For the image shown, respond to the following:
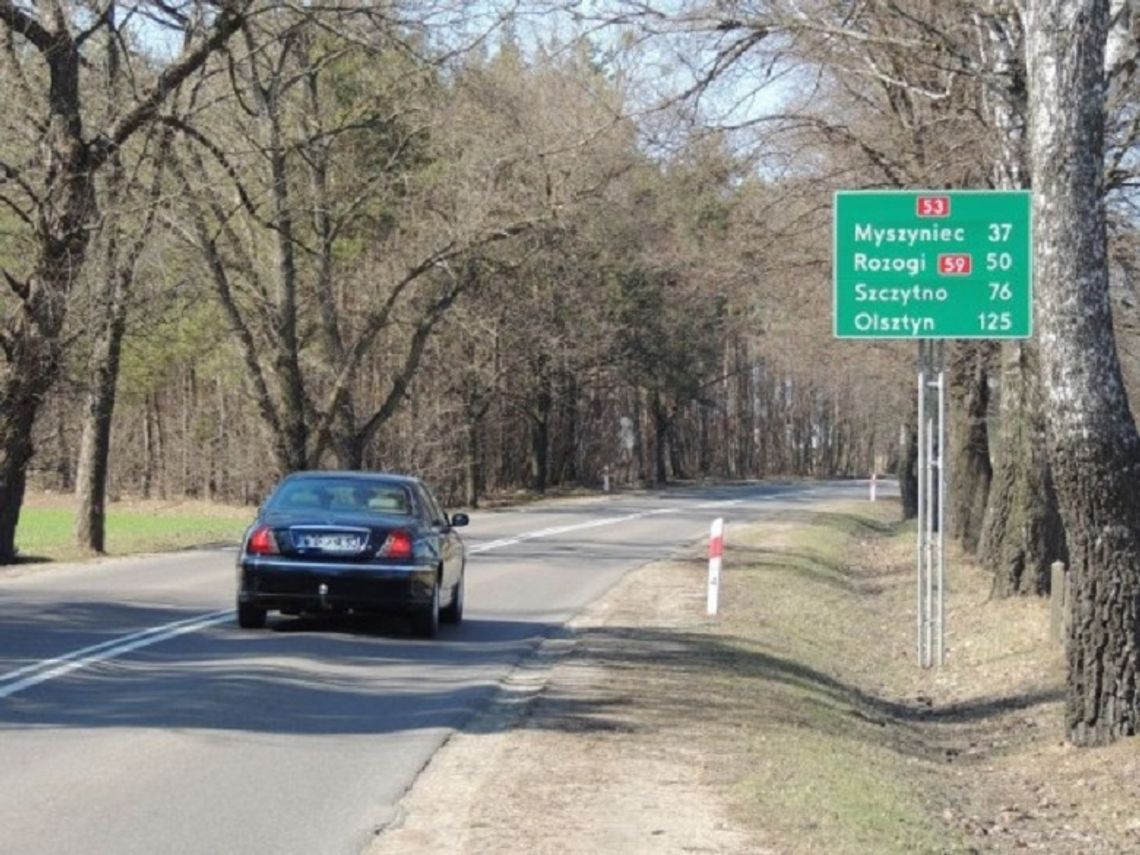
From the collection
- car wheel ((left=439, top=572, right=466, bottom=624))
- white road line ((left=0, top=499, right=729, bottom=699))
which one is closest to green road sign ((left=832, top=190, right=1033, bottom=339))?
car wheel ((left=439, top=572, right=466, bottom=624))

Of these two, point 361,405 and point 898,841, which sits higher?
point 361,405

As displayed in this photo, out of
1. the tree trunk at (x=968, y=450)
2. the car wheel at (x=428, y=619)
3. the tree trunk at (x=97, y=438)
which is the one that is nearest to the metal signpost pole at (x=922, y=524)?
the car wheel at (x=428, y=619)

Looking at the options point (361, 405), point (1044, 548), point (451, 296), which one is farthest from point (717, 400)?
point (1044, 548)

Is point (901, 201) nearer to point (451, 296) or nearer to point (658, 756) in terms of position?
point (658, 756)

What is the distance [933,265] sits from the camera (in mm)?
17438

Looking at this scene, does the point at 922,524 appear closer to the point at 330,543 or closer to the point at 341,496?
the point at 341,496

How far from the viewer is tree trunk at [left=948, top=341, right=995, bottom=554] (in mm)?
30797

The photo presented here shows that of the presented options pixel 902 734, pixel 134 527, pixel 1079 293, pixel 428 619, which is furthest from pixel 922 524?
pixel 134 527

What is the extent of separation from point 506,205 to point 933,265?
742 inches

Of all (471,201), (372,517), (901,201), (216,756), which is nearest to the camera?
(216,756)

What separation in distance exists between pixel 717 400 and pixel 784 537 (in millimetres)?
57502

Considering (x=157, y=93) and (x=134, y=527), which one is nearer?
(x=157, y=93)

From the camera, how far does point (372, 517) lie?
52.6ft

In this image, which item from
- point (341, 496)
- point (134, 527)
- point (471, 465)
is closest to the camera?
point (341, 496)
